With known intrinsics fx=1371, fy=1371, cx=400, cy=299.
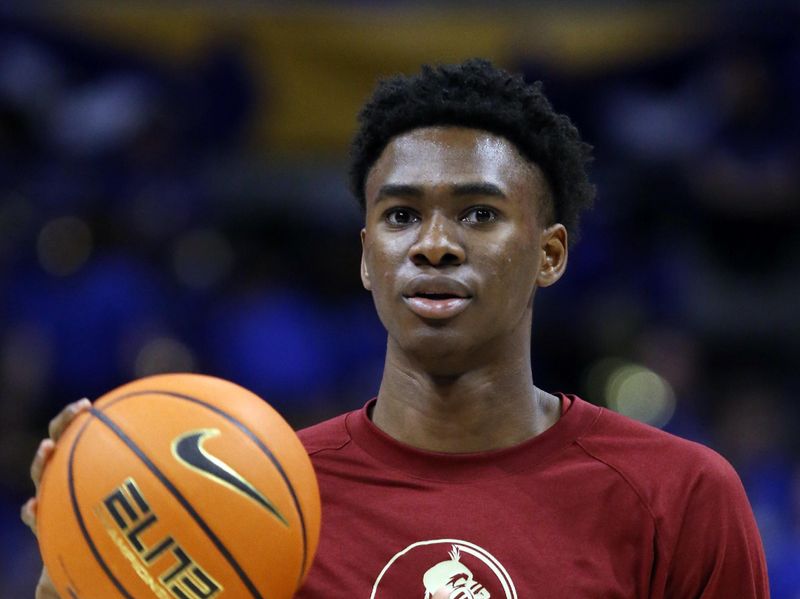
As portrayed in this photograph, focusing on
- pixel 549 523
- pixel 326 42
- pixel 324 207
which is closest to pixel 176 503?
pixel 549 523

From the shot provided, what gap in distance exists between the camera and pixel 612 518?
312 centimetres

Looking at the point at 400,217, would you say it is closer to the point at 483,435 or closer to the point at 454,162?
the point at 454,162

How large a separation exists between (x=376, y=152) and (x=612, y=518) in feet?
3.57

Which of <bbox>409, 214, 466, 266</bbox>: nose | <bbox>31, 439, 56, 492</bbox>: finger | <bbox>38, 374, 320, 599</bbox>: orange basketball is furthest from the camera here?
<bbox>409, 214, 466, 266</bbox>: nose

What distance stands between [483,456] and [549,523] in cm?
25

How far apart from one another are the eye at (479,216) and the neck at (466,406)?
320 millimetres

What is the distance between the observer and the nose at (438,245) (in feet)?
10.4

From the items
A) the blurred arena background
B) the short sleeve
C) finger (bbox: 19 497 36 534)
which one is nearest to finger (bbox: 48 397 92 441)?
finger (bbox: 19 497 36 534)

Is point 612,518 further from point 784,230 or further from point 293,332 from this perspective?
point 784,230

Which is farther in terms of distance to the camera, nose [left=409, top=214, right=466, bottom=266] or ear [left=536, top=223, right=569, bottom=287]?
ear [left=536, top=223, right=569, bottom=287]

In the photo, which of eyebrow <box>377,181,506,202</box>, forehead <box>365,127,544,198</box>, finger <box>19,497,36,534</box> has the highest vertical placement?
forehead <box>365,127,544,198</box>

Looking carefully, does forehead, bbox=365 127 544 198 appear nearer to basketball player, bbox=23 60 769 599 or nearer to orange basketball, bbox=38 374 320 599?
basketball player, bbox=23 60 769 599


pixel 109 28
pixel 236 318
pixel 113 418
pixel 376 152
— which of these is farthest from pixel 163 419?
pixel 109 28

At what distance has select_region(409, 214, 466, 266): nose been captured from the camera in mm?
3172
